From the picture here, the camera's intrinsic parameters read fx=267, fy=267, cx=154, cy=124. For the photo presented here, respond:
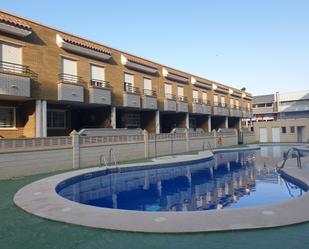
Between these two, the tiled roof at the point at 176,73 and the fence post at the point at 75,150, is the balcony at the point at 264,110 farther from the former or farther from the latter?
the fence post at the point at 75,150

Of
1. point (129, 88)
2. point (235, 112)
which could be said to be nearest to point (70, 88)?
point (129, 88)

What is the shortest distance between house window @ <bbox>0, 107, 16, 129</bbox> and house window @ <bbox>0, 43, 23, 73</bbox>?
3.35 metres

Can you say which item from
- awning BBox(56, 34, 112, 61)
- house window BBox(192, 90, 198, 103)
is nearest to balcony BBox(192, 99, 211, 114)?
house window BBox(192, 90, 198, 103)

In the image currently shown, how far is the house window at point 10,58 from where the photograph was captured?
16.3 m

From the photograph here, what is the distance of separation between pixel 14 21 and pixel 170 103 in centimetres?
1807

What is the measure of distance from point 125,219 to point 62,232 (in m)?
1.46

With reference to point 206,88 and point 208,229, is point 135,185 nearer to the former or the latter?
point 208,229

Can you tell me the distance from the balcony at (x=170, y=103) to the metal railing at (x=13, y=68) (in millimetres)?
16024

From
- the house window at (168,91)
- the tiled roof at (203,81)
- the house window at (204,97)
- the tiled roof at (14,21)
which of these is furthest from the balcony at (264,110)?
the tiled roof at (14,21)

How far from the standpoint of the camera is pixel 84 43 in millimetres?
21219

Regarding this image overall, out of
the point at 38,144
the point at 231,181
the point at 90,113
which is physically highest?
the point at 90,113

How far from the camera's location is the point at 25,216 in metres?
7.21

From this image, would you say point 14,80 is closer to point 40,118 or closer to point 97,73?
point 40,118

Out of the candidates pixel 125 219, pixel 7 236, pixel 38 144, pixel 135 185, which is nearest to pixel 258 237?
pixel 125 219
